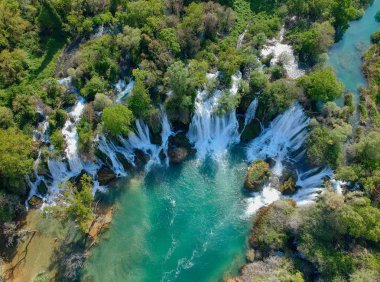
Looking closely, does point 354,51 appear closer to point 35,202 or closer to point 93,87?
point 93,87

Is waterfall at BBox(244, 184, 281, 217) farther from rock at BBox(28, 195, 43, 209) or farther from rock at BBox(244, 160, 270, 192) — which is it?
rock at BBox(28, 195, 43, 209)

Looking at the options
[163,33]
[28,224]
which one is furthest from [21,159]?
[163,33]

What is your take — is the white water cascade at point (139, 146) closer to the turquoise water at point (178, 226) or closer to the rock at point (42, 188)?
the turquoise water at point (178, 226)

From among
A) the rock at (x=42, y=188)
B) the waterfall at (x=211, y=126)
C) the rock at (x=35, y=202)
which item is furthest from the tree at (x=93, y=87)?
the rock at (x=35, y=202)

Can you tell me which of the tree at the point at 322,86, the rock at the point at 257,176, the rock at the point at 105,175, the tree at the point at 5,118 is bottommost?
the rock at the point at 257,176

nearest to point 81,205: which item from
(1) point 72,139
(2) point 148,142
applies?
(1) point 72,139

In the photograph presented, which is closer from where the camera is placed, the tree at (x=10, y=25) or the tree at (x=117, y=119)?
the tree at (x=117, y=119)

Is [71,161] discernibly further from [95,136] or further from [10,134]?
[10,134]
